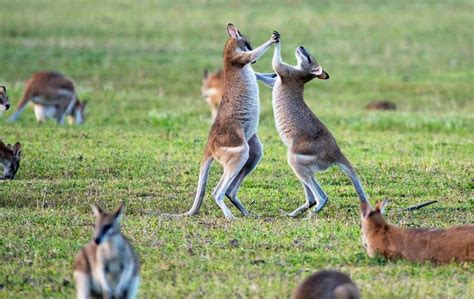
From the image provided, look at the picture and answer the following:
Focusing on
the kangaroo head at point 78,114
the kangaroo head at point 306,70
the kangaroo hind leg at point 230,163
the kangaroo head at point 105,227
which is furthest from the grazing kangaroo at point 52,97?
the kangaroo head at point 105,227

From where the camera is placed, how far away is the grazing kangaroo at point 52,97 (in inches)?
654

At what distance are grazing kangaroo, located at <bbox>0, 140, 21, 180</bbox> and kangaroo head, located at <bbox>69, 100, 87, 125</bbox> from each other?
5290 millimetres

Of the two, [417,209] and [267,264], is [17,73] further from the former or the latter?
[267,264]

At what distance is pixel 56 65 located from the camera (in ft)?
75.4

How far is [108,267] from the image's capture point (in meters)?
6.16

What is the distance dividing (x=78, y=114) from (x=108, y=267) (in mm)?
11125

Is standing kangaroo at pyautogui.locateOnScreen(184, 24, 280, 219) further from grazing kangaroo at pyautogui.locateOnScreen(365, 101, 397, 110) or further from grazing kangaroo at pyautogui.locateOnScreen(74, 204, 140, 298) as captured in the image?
grazing kangaroo at pyautogui.locateOnScreen(365, 101, 397, 110)

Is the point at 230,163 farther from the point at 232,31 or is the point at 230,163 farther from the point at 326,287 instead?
the point at 326,287

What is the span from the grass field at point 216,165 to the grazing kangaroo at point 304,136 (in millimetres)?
359

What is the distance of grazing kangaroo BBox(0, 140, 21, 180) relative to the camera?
11.2 meters

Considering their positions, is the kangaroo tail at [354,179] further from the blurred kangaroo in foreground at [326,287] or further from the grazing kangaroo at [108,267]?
the grazing kangaroo at [108,267]

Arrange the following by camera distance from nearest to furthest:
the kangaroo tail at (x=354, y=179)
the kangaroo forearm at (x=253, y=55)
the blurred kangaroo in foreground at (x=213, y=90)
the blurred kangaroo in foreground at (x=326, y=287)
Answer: the blurred kangaroo in foreground at (x=326, y=287) < the kangaroo tail at (x=354, y=179) < the kangaroo forearm at (x=253, y=55) < the blurred kangaroo in foreground at (x=213, y=90)

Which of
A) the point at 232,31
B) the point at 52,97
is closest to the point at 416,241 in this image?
the point at 232,31

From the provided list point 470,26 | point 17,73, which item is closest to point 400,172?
point 17,73
